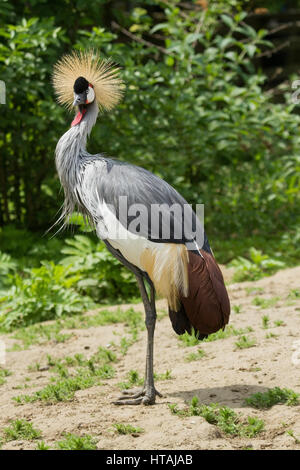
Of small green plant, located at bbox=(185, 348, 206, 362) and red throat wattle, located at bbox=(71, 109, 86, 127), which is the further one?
small green plant, located at bbox=(185, 348, 206, 362)

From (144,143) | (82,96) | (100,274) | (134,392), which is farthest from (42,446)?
(144,143)

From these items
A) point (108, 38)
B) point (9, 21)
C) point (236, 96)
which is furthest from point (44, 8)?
point (236, 96)

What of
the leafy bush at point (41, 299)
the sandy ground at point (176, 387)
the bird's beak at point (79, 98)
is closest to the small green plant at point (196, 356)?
the sandy ground at point (176, 387)

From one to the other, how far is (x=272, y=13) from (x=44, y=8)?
5.01m

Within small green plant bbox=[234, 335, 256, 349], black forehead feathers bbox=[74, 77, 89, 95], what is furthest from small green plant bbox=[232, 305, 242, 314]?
black forehead feathers bbox=[74, 77, 89, 95]

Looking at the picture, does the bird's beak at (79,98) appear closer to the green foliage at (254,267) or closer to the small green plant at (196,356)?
the small green plant at (196,356)

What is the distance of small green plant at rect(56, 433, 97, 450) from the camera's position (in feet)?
10.00

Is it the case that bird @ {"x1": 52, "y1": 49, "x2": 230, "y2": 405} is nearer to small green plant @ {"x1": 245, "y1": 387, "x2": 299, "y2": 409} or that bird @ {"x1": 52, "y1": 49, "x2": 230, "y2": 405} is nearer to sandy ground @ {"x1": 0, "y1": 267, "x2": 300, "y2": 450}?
sandy ground @ {"x1": 0, "y1": 267, "x2": 300, "y2": 450}

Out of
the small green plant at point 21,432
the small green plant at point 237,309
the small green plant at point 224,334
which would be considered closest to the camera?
the small green plant at point 21,432

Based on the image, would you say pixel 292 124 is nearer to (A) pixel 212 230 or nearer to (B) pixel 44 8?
(A) pixel 212 230

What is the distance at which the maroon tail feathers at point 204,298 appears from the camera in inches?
136

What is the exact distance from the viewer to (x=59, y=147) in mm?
3977

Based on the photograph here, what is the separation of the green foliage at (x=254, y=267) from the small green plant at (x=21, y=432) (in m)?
3.15

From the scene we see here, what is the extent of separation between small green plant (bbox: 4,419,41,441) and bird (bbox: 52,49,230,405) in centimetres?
54
